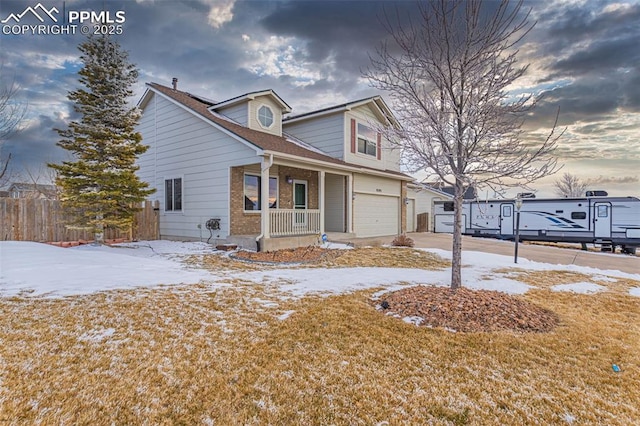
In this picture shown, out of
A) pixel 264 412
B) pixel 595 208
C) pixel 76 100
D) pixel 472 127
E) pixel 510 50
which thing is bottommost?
pixel 264 412

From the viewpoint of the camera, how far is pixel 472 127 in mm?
4938

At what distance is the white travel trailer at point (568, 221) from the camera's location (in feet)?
51.7

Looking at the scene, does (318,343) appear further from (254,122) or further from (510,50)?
(254,122)

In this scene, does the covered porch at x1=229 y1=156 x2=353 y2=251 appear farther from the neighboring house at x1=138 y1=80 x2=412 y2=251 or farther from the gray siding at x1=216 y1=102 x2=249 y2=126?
the gray siding at x1=216 y1=102 x2=249 y2=126

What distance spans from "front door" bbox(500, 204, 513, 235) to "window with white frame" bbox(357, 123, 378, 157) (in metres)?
9.65

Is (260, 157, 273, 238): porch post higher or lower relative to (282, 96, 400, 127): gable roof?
lower

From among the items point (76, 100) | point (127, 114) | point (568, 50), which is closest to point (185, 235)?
point (127, 114)

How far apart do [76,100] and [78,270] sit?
21.9 ft

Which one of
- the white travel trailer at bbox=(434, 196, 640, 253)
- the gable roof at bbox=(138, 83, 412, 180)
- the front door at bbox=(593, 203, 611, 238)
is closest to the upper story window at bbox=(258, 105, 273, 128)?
the gable roof at bbox=(138, 83, 412, 180)

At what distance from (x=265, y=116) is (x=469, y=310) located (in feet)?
36.8

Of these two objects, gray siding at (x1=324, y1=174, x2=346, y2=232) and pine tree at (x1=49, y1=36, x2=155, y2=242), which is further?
gray siding at (x1=324, y1=174, x2=346, y2=232)

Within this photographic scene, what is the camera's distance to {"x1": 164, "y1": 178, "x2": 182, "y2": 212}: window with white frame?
12546 millimetres

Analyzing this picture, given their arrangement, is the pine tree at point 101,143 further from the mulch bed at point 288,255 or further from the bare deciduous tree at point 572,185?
the bare deciduous tree at point 572,185

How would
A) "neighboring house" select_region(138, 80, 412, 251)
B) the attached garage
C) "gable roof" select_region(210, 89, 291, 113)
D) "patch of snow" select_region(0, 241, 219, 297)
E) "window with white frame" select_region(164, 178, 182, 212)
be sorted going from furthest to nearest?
1. the attached garage
2. "window with white frame" select_region(164, 178, 182, 212)
3. "gable roof" select_region(210, 89, 291, 113)
4. "neighboring house" select_region(138, 80, 412, 251)
5. "patch of snow" select_region(0, 241, 219, 297)
